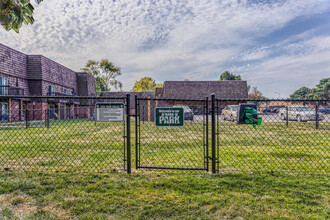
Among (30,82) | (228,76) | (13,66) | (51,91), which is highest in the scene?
(228,76)

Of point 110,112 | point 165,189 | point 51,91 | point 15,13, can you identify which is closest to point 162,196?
point 165,189

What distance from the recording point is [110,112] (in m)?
3.82

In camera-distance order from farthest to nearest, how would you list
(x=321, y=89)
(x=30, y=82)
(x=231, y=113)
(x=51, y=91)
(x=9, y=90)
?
(x=321, y=89), (x=51, y=91), (x=30, y=82), (x=9, y=90), (x=231, y=113)

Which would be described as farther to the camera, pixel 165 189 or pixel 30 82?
pixel 30 82

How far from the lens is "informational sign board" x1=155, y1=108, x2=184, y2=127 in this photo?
3729 millimetres

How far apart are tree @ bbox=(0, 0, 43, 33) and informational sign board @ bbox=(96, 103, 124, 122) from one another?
1.65 m

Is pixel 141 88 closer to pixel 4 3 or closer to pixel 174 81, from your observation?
pixel 174 81

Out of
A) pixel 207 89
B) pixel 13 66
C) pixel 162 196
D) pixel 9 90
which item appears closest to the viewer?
pixel 162 196

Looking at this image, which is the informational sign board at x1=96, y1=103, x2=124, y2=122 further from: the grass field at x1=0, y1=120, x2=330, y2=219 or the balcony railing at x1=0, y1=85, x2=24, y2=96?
the balcony railing at x1=0, y1=85, x2=24, y2=96

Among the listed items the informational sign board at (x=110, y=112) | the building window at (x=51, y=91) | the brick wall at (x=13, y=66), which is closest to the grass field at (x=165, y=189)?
the informational sign board at (x=110, y=112)

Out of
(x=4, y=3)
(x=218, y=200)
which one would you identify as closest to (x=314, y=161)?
(x=218, y=200)

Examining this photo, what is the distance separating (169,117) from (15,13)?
2673mm

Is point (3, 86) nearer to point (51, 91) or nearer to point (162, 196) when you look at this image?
point (51, 91)

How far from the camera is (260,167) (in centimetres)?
423
